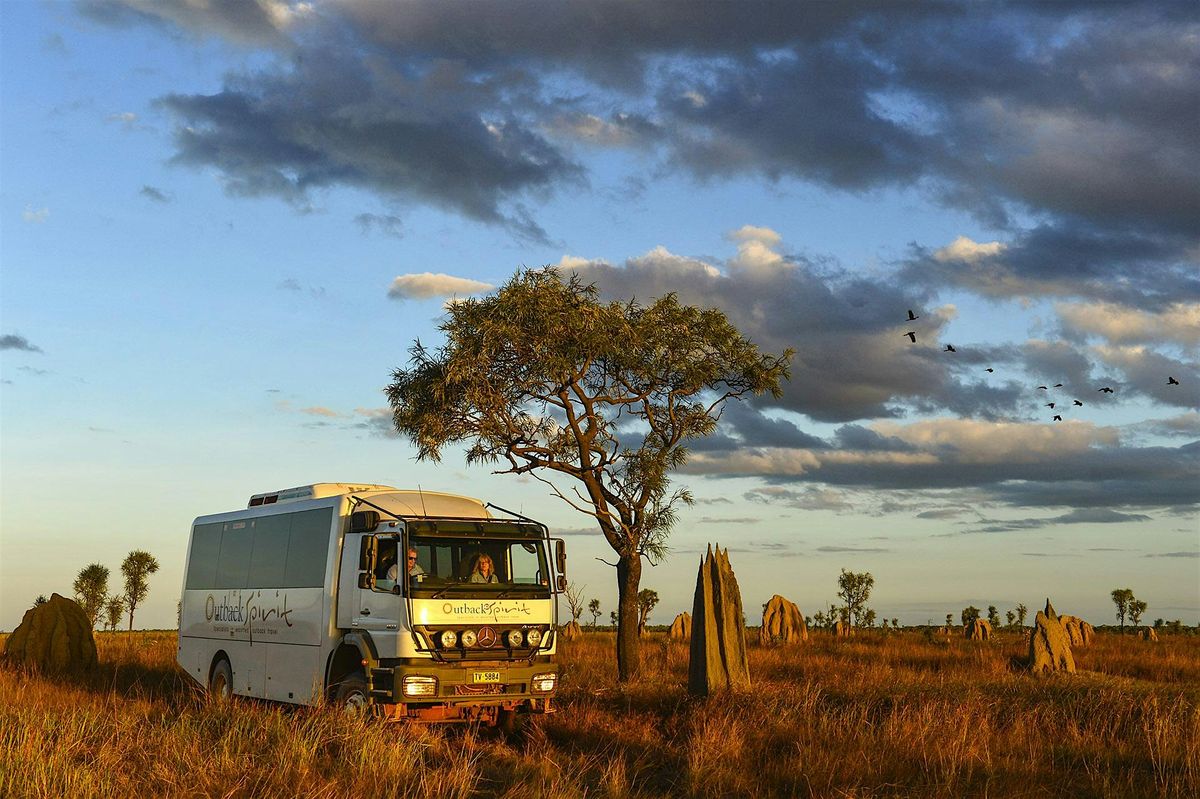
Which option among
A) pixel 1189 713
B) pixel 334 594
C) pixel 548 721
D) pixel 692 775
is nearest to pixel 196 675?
pixel 334 594

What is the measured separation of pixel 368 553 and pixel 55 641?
14.3 metres

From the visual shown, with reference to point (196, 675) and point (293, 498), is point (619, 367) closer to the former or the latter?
point (293, 498)

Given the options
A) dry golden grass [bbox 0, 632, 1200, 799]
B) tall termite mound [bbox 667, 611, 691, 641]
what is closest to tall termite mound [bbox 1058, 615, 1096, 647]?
tall termite mound [bbox 667, 611, 691, 641]

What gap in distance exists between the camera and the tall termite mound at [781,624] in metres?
37.1

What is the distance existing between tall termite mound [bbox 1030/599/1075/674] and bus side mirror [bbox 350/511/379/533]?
15270 millimetres

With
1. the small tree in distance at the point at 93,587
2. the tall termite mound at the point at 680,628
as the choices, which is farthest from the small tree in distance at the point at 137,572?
the tall termite mound at the point at 680,628

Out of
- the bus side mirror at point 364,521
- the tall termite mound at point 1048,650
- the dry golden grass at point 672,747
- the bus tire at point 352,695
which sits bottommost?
the dry golden grass at point 672,747

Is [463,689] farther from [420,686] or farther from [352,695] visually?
[352,695]

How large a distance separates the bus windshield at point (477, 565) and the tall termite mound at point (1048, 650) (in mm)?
12777

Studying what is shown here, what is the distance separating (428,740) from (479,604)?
A: 7.58 ft

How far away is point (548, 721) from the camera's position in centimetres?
1806

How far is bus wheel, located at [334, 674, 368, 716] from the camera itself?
1633 centimetres

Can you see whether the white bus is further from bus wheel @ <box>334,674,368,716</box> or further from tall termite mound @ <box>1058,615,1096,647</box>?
tall termite mound @ <box>1058,615,1096,647</box>

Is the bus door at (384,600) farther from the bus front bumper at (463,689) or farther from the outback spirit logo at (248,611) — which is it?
the outback spirit logo at (248,611)
